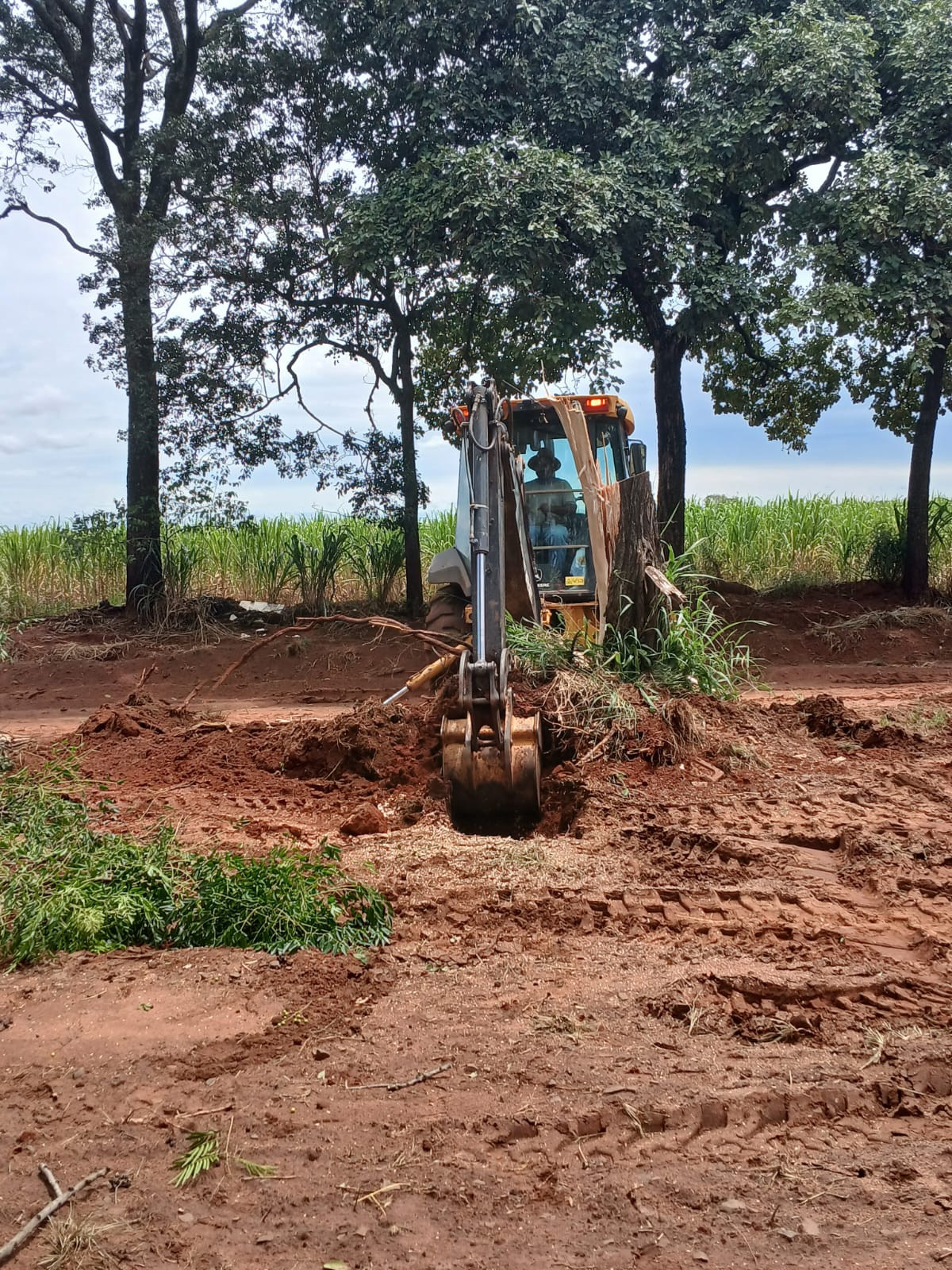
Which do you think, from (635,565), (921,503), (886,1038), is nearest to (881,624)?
(921,503)

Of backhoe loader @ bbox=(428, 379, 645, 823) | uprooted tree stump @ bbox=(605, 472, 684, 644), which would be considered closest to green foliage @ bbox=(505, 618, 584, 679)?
backhoe loader @ bbox=(428, 379, 645, 823)

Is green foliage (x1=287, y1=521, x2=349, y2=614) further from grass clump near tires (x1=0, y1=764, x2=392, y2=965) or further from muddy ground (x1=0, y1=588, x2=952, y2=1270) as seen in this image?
grass clump near tires (x1=0, y1=764, x2=392, y2=965)

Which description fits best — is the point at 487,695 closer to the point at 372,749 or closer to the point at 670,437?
the point at 372,749

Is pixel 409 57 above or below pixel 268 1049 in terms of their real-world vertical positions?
above

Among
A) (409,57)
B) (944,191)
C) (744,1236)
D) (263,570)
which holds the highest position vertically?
(409,57)

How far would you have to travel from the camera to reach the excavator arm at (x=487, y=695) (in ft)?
16.9

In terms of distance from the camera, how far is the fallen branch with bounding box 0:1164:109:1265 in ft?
7.58

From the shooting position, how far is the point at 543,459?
864cm

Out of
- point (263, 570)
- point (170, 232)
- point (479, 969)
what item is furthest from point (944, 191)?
point (479, 969)

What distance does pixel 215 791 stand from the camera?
245 inches

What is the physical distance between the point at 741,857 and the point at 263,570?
12.3m

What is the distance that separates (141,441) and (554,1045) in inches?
508

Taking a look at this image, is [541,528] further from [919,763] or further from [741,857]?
[741,857]

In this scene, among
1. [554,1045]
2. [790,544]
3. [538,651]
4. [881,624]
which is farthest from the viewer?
[790,544]
